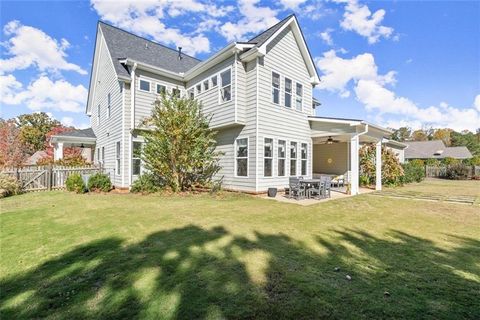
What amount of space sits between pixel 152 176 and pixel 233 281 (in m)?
10.8

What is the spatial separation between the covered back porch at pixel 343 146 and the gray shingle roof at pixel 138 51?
10166mm

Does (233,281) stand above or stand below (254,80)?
below

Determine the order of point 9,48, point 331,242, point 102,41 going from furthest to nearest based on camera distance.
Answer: point 9,48 < point 102,41 < point 331,242

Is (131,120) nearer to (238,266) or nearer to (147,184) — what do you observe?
(147,184)

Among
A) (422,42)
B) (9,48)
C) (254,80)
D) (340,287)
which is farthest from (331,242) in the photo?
(9,48)

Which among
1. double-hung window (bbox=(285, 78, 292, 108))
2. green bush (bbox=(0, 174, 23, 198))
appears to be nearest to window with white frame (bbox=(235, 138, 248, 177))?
double-hung window (bbox=(285, 78, 292, 108))

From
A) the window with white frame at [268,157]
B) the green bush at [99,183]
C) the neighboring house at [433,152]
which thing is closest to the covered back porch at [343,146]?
the window with white frame at [268,157]

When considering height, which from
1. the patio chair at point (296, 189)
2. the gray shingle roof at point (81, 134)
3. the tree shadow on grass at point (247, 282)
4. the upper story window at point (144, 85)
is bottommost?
the tree shadow on grass at point (247, 282)

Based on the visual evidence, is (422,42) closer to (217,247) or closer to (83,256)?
(217,247)

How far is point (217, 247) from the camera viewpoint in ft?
15.3

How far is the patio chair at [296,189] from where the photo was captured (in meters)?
10.7

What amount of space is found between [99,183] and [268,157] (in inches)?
372

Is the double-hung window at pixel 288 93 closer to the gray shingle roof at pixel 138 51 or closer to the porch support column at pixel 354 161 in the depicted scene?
the porch support column at pixel 354 161

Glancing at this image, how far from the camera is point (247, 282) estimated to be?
333 cm
